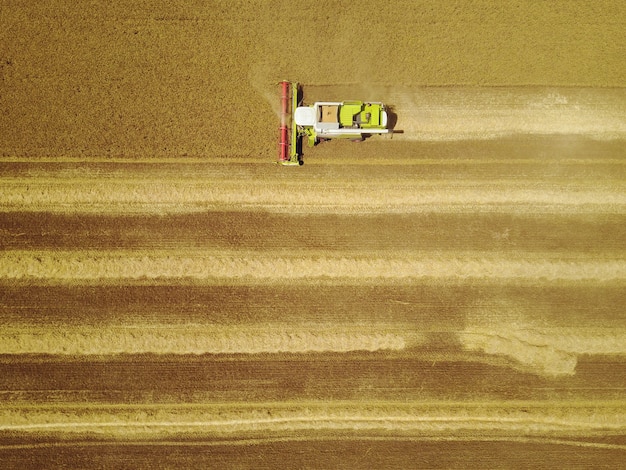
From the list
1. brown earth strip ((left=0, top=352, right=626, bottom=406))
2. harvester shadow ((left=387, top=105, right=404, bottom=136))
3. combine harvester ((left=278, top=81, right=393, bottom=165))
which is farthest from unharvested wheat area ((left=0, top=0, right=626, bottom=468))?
combine harvester ((left=278, top=81, right=393, bottom=165))

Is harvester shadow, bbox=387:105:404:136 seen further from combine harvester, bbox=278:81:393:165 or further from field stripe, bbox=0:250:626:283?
field stripe, bbox=0:250:626:283

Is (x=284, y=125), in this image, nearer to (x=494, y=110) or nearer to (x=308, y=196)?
(x=308, y=196)

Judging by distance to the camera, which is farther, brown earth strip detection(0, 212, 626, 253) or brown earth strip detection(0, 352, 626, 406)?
brown earth strip detection(0, 212, 626, 253)

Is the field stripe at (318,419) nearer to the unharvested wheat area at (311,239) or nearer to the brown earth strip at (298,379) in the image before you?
the unharvested wheat area at (311,239)

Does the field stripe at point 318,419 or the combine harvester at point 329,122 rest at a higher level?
the combine harvester at point 329,122

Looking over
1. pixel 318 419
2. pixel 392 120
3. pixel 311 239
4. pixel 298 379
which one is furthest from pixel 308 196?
pixel 318 419

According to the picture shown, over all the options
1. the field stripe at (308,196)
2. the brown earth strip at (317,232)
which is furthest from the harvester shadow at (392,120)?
the brown earth strip at (317,232)
